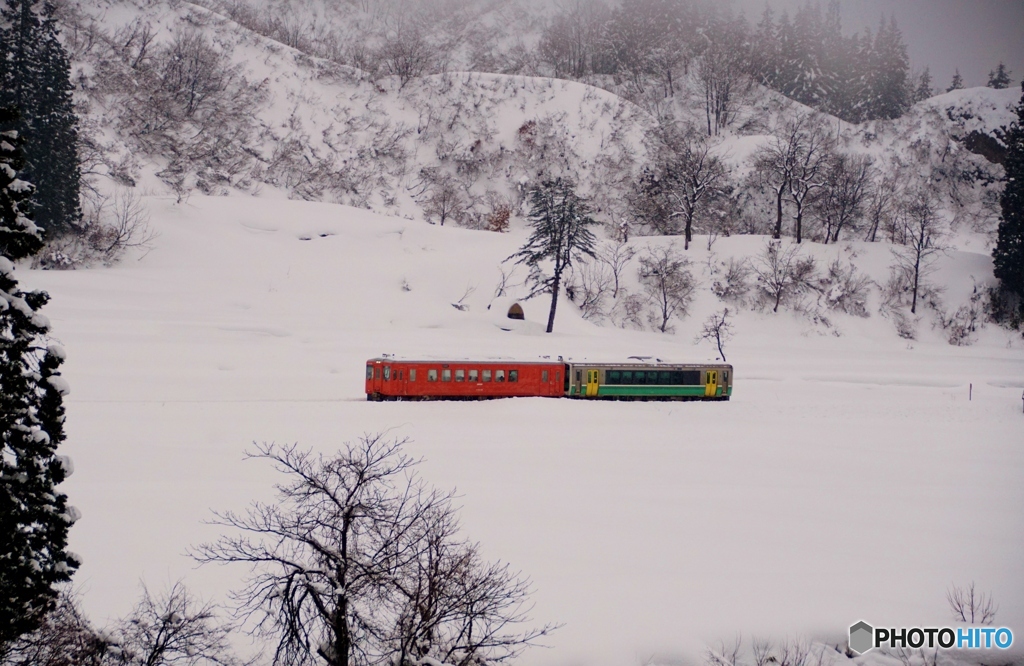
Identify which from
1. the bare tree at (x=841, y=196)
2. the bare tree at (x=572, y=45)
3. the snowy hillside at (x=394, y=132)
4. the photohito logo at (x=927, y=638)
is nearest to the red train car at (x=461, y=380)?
the photohito logo at (x=927, y=638)

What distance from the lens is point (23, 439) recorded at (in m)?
10.3

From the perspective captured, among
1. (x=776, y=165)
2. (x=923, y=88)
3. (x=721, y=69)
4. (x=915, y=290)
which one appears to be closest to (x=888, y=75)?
(x=923, y=88)

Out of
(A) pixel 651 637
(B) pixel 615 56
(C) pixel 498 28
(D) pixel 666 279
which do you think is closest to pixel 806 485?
(A) pixel 651 637

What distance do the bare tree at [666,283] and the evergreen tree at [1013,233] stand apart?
82.2ft

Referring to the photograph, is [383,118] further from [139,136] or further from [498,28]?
[498,28]

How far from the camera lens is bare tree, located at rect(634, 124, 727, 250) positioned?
6369 centimetres

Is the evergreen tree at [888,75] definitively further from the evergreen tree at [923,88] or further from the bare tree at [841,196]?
the bare tree at [841,196]

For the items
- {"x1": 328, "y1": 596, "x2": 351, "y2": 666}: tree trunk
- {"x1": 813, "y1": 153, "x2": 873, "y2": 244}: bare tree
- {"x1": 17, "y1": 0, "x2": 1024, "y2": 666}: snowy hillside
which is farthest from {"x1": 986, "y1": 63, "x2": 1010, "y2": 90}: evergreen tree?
{"x1": 328, "y1": 596, "x2": 351, "y2": 666}: tree trunk

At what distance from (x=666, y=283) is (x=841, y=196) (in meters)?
22.6

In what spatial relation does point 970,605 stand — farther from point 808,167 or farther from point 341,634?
point 808,167

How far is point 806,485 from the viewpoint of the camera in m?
22.5

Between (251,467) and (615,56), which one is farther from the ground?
(615,56)

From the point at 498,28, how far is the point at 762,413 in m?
109

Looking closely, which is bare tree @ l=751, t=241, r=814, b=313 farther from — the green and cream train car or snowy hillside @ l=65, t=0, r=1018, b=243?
the green and cream train car
